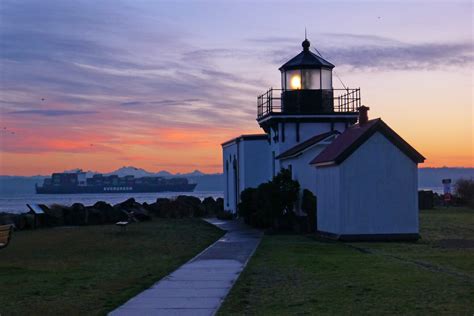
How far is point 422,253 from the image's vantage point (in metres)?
16.7

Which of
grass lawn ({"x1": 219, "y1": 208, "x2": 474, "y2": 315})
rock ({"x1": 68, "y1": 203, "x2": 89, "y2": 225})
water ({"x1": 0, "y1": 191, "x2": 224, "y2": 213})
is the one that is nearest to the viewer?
grass lawn ({"x1": 219, "y1": 208, "x2": 474, "y2": 315})

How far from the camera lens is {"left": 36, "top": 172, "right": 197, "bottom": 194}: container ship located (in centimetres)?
16775

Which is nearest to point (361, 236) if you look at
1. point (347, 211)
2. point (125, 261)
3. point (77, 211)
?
point (347, 211)

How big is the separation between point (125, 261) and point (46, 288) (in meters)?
4.69

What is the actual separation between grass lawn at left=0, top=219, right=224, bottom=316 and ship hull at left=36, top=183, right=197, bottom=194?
14214 centimetres

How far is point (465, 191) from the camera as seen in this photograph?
46406 mm

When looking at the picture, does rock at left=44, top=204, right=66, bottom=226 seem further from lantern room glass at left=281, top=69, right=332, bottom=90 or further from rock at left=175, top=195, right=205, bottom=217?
lantern room glass at left=281, top=69, right=332, bottom=90

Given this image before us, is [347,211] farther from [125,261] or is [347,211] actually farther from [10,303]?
[10,303]

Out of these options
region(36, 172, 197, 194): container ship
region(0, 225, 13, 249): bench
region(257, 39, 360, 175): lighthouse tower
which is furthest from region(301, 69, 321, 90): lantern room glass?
region(36, 172, 197, 194): container ship

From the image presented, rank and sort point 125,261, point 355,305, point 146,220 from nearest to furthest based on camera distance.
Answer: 1. point 355,305
2. point 125,261
3. point 146,220

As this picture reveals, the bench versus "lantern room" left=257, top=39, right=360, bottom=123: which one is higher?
"lantern room" left=257, top=39, right=360, bottom=123

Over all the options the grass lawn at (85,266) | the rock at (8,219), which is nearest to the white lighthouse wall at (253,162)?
the grass lawn at (85,266)

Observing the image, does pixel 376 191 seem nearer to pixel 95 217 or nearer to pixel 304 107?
pixel 304 107

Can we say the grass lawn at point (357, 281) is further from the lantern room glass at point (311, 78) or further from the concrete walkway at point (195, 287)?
the lantern room glass at point (311, 78)
